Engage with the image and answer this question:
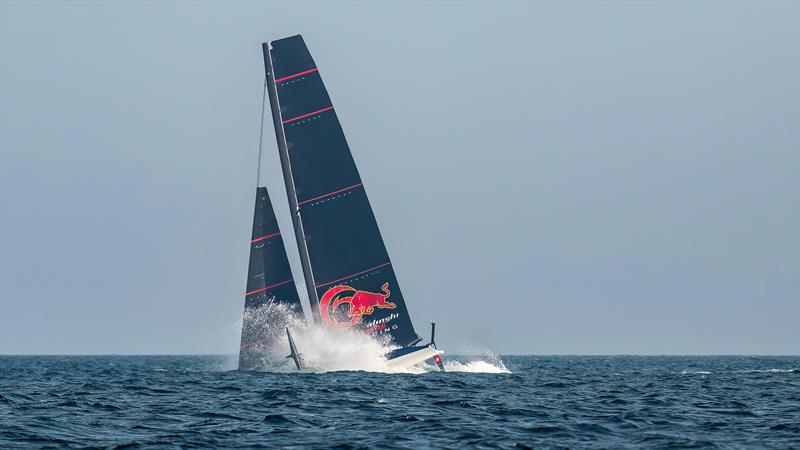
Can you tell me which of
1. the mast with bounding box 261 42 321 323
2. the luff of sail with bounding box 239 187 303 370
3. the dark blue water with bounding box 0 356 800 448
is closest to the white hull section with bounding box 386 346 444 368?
the dark blue water with bounding box 0 356 800 448

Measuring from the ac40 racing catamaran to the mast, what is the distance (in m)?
0.03

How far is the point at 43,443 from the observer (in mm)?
20391

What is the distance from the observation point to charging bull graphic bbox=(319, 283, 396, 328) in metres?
37.8

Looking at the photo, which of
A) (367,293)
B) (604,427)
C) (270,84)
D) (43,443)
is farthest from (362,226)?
(43,443)

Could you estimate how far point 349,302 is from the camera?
124ft

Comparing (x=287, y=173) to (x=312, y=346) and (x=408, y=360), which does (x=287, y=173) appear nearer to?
(x=312, y=346)

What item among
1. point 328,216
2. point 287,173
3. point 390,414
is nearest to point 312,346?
point 328,216

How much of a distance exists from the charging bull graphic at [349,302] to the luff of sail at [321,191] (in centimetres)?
3

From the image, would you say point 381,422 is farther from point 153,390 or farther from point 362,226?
point 362,226

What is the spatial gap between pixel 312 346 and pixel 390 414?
14426 mm

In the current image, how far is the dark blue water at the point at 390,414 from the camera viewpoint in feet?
68.8

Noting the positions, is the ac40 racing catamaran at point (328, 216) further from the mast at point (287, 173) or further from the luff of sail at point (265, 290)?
the luff of sail at point (265, 290)

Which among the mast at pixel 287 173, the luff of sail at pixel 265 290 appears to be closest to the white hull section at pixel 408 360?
the mast at pixel 287 173

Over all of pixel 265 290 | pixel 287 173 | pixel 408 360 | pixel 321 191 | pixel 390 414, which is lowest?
pixel 390 414
